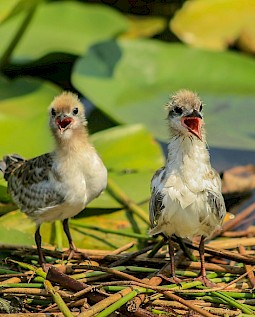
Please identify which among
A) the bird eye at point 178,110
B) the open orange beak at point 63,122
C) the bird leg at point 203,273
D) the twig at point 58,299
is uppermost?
the bird eye at point 178,110

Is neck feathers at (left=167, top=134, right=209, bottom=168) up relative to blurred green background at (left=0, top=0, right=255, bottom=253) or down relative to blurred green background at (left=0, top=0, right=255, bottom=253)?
up

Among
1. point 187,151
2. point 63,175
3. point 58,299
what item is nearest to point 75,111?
point 63,175

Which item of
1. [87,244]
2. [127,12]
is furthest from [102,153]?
[127,12]

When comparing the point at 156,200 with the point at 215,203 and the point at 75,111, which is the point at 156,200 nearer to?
the point at 215,203

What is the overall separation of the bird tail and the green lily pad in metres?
2.04

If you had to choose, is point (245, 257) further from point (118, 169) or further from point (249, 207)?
point (118, 169)

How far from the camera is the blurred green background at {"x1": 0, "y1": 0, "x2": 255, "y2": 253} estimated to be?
15.1 feet

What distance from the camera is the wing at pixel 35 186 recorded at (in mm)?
3842

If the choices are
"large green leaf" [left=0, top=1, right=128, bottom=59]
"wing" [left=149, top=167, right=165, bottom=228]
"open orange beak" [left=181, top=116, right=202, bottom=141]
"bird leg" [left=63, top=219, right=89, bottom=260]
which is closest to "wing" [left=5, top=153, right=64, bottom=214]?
"bird leg" [left=63, top=219, right=89, bottom=260]

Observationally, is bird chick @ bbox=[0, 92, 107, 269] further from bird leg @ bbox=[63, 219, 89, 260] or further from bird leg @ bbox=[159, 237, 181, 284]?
bird leg @ bbox=[159, 237, 181, 284]

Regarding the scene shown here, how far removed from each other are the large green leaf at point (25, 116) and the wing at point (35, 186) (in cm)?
57

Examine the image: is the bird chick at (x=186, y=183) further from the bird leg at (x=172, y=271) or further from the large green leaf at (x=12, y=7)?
the large green leaf at (x=12, y=7)

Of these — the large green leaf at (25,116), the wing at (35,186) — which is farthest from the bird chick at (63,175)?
the large green leaf at (25,116)

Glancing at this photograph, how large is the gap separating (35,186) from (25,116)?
4.62 feet
